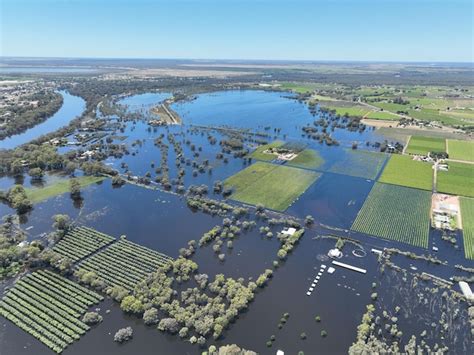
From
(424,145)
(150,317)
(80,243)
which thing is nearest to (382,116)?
(424,145)

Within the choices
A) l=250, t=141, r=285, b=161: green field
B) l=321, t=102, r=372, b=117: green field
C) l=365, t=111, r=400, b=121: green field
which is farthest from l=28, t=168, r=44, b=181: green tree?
l=365, t=111, r=400, b=121: green field

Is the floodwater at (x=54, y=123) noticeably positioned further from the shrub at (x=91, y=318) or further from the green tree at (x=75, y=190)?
the shrub at (x=91, y=318)

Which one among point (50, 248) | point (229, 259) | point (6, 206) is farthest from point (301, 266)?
point (6, 206)

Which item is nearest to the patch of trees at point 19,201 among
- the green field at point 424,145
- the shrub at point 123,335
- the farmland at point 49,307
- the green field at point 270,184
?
the farmland at point 49,307

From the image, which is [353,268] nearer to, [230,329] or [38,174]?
[230,329]

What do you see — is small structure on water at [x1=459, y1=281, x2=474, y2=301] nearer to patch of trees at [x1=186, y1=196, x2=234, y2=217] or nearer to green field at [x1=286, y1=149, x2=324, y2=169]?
patch of trees at [x1=186, y1=196, x2=234, y2=217]
